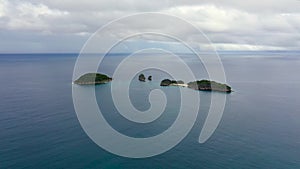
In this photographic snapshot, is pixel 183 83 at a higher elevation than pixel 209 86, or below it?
higher

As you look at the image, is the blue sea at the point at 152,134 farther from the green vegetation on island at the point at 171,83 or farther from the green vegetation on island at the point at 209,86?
the green vegetation on island at the point at 171,83

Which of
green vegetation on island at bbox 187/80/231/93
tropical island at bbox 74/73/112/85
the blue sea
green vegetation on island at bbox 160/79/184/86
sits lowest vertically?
the blue sea

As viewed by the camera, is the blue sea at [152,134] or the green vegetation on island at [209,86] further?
the green vegetation on island at [209,86]

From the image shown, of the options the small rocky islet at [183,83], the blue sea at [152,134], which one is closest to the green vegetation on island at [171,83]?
the small rocky islet at [183,83]

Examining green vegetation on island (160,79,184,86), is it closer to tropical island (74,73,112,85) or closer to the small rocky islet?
the small rocky islet

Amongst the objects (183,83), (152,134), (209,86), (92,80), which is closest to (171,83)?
(183,83)

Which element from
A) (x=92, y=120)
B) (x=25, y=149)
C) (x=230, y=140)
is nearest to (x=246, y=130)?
(x=230, y=140)

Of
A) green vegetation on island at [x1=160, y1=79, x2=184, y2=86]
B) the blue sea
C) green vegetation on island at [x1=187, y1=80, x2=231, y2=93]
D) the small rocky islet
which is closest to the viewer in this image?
the blue sea

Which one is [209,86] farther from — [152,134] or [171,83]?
[152,134]

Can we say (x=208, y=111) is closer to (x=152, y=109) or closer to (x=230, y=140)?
(x=152, y=109)

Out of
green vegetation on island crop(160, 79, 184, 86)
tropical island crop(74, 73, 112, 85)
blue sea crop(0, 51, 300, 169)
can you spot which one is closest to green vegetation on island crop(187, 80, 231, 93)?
green vegetation on island crop(160, 79, 184, 86)

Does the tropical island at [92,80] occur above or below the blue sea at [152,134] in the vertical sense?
above

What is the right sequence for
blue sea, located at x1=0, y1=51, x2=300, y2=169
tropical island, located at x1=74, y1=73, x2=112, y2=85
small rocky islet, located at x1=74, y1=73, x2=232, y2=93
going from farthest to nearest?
tropical island, located at x1=74, y1=73, x2=112, y2=85 → small rocky islet, located at x1=74, y1=73, x2=232, y2=93 → blue sea, located at x1=0, y1=51, x2=300, y2=169

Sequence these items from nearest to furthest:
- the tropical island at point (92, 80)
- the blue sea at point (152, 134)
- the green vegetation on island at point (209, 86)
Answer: the blue sea at point (152, 134)
the green vegetation on island at point (209, 86)
the tropical island at point (92, 80)
